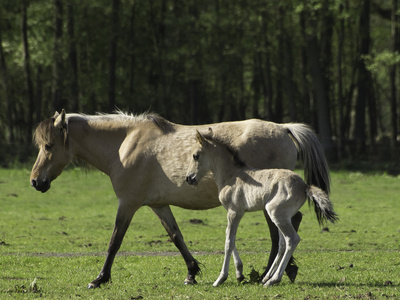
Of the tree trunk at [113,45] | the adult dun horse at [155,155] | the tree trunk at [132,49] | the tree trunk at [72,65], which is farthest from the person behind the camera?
the tree trunk at [132,49]

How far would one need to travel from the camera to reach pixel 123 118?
1165 centimetres

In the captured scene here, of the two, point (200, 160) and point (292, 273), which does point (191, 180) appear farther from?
point (292, 273)

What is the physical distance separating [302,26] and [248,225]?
66.4 feet

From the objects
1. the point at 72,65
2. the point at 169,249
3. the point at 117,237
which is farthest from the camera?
the point at 72,65

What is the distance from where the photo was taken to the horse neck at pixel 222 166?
10.1m

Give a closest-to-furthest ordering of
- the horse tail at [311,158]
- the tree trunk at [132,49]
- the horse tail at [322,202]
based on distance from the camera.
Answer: the horse tail at [322,202] → the horse tail at [311,158] → the tree trunk at [132,49]

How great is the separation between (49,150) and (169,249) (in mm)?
4882

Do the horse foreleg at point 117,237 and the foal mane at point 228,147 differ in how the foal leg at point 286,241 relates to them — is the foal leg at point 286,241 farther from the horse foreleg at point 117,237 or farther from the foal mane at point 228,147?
the horse foreleg at point 117,237

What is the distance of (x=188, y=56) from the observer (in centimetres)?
4116

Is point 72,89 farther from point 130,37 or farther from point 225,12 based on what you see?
point 225,12

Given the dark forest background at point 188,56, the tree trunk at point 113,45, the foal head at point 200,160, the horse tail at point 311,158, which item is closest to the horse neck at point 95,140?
the foal head at point 200,160

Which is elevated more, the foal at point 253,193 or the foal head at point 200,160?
the foal head at point 200,160

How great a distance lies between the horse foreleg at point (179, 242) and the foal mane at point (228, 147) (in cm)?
147

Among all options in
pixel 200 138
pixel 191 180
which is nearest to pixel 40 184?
pixel 191 180
